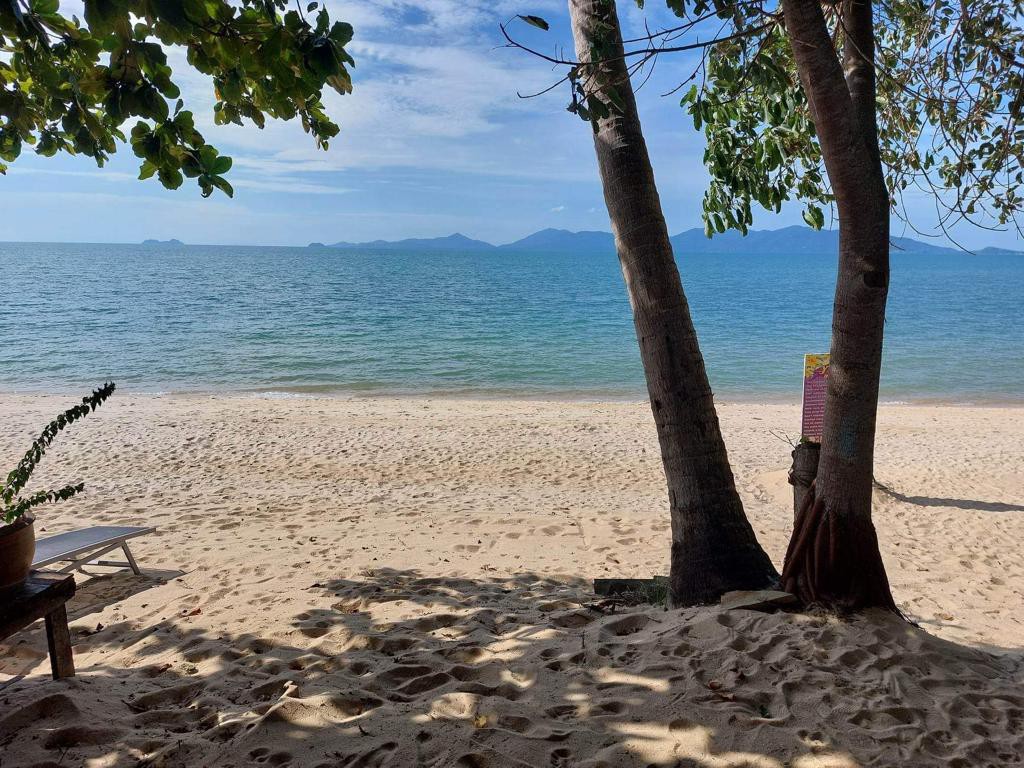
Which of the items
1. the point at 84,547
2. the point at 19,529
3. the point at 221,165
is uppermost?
the point at 221,165

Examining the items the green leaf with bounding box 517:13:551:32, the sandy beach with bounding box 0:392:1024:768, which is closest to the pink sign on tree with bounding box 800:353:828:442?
the sandy beach with bounding box 0:392:1024:768

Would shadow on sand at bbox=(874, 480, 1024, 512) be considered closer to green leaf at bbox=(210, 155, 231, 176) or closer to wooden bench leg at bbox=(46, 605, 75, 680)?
green leaf at bbox=(210, 155, 231, 176)

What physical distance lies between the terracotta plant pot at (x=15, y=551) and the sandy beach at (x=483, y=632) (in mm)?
500

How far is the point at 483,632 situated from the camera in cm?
394

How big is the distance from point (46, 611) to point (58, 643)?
9.1 inches

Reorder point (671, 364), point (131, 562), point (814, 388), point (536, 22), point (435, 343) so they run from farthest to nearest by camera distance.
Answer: point (435, 343) → point (814, 388) → point (131, 562) → point (671, 364) → point (536, 22)

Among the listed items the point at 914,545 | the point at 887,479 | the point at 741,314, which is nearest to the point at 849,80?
the point at 914,545

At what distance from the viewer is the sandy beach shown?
8.43 feet

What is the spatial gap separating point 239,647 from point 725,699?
104 inches

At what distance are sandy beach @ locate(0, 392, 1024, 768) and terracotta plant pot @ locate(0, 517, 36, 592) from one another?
500 millimetres

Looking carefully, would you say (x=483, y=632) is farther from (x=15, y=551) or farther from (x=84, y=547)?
(x=84, y=547)

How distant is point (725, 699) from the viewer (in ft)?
9.17

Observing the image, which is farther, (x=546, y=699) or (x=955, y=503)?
(x=955, y=503)

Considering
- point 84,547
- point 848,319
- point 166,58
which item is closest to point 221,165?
point 166,58
